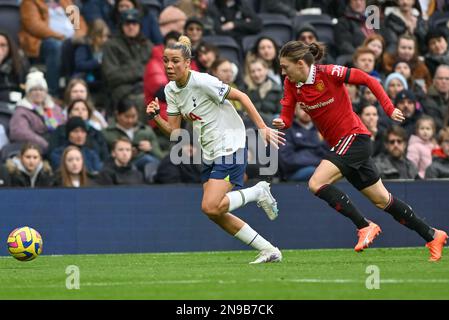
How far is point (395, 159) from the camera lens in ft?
53.9

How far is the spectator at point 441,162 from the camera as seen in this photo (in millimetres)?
16578

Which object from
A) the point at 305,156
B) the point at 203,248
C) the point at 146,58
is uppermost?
the point at 146,58

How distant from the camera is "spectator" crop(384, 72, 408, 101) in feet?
59.0

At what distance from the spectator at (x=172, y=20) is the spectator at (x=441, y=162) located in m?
4.54

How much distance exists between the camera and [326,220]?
15547mm

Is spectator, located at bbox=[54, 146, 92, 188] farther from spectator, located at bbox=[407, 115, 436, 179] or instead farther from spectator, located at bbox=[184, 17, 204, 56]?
spectator, located at bbox=[407, 115, 436, 179]

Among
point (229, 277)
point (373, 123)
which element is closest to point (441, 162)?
point (373, 123)

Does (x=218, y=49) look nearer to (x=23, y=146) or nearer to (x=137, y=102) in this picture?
(x=137, y=102)

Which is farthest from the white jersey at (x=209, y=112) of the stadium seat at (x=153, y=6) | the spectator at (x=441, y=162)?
the stadium seat at (x=153, y=6)

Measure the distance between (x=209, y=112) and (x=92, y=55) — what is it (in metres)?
6.22

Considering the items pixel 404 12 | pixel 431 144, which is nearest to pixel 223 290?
pixel 431 144

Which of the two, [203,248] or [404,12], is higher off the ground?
[404,12]

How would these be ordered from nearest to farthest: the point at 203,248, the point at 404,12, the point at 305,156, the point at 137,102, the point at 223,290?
the point at 223,290, the point at 203,248, the point at 305,156, the point at 137,102, the point at 404,12

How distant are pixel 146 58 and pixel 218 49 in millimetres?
1203
